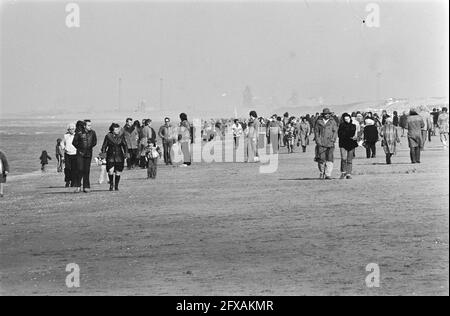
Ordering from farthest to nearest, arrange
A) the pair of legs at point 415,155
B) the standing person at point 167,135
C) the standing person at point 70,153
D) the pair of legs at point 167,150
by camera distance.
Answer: the pair of legs at point 167,150 → the standing person at point 167,135 → the pair of legs at point 415,155 → the standing person at point 70,153

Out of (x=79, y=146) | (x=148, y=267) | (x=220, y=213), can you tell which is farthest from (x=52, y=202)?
→ (x=148, y=267)

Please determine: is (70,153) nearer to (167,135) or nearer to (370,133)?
(167,135)

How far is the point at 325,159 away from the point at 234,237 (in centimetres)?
1060

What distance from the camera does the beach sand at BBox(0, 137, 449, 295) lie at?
11.6 metres

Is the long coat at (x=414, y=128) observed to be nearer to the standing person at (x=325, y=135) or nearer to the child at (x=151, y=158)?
the standing person at (x=325, y=135)

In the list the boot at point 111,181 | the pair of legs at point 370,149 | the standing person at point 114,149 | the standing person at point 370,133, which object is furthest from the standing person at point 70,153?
the pair of legs at point 370,149

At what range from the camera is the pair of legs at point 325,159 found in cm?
2531

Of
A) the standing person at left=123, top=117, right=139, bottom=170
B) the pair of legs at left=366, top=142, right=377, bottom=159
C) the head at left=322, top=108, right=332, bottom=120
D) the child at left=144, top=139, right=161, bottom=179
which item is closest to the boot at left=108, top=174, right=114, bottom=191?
the child at left=144, top=139, right=161, bottom=179

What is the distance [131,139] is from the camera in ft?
105

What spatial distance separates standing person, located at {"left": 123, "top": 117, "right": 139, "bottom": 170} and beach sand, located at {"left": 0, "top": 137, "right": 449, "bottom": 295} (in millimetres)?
3934

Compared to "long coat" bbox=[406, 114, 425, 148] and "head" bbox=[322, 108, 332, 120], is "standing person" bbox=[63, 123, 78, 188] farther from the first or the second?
"long coat" bbox=[406, 114, 425, 148]

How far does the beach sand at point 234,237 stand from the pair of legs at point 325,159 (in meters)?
0.37

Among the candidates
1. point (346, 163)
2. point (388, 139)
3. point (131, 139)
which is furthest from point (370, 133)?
point (346, 163)
